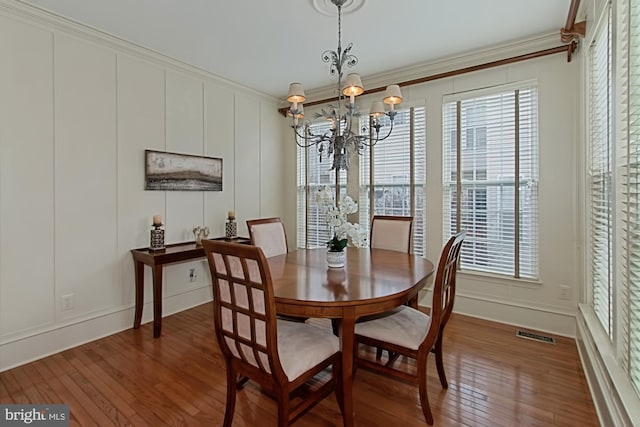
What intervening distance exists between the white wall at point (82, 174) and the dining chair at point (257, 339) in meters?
1.95

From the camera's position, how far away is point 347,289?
179cm

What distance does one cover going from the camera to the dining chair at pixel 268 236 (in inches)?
112

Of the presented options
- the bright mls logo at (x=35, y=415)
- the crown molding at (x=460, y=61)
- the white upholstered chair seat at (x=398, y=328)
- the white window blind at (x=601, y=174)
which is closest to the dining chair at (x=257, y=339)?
the white upholstered chair seat at (x=398, y=328)

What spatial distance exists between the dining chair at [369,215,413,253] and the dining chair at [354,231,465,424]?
0.90 metres

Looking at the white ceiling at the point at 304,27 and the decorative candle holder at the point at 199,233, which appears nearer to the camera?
the white ceiling at the point at 304,27

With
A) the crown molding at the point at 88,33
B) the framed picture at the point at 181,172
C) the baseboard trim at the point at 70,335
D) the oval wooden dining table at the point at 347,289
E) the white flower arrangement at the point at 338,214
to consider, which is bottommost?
the baseboard trim at the point at 70,335

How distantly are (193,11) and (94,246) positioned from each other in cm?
221

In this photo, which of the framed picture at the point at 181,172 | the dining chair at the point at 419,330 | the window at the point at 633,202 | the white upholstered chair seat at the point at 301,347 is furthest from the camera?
the framed picture at the point at 181,172

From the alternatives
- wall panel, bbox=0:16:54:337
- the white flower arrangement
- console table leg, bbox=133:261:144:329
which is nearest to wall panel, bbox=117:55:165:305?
console table leg, bbox=133:261:144:329

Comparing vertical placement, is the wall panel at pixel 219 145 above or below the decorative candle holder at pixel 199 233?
above

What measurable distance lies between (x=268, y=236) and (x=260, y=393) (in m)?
1.29

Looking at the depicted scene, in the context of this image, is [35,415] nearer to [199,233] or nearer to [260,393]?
[260,393]

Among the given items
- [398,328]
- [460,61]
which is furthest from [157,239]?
Answer: [460,61]

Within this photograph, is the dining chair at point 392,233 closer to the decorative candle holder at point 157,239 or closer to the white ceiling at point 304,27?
the white ceiling at point 304,27
